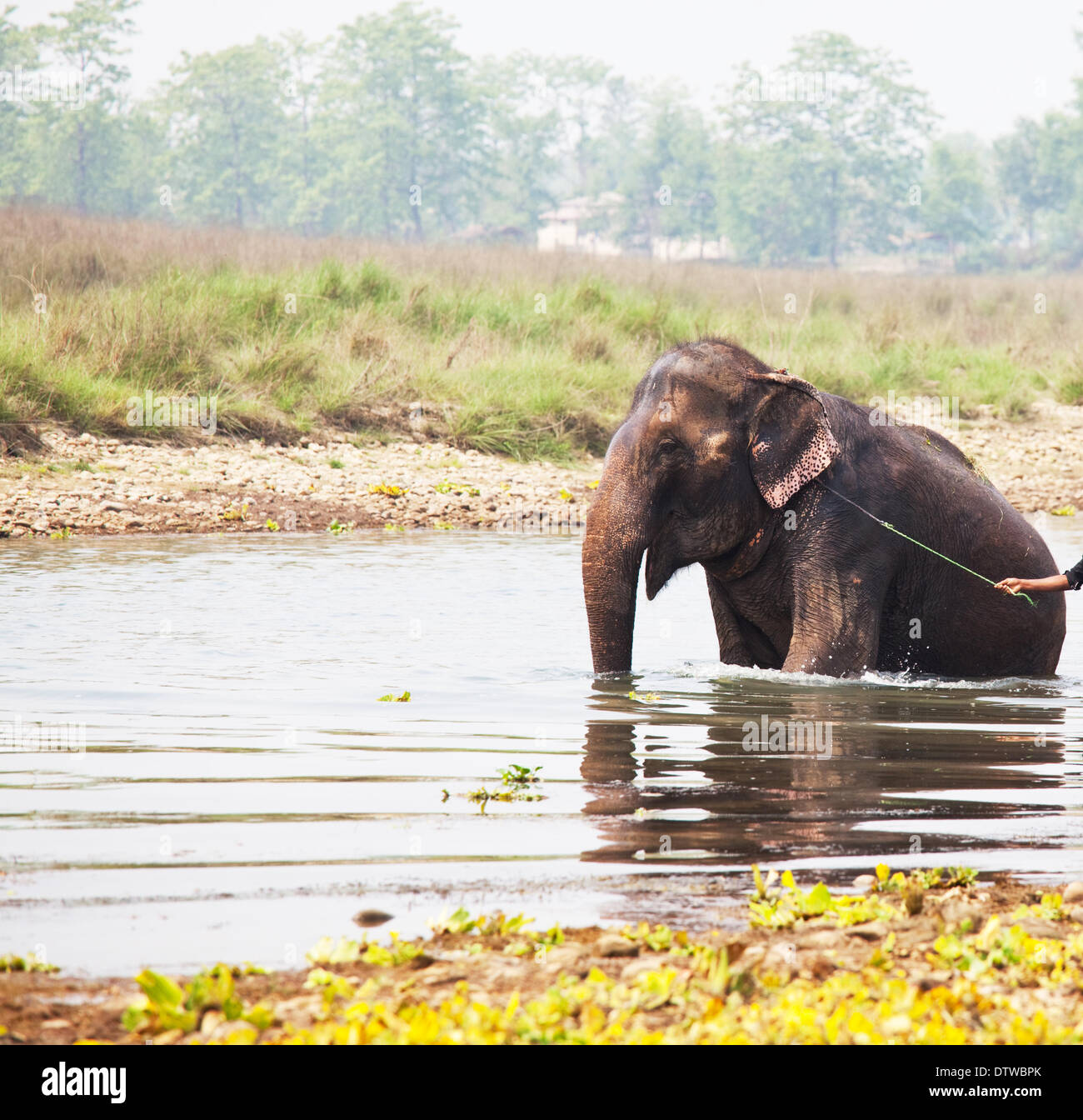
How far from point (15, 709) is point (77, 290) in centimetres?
1373

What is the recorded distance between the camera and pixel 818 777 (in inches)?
219

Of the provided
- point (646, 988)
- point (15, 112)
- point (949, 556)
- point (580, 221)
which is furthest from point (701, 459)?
point (580, 221)

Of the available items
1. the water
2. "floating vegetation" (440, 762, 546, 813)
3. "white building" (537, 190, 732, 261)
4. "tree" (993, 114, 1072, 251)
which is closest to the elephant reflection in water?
the water

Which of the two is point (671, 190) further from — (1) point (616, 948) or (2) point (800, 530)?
(1) point (616, 948)

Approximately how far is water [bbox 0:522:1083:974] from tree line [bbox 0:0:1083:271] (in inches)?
2664

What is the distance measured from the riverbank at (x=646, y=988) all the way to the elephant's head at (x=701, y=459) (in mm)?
3191

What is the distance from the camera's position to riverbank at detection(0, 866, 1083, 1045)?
10.00ft

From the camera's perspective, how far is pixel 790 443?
7230mm

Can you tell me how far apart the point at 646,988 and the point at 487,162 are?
86.6 metres

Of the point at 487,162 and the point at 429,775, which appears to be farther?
the point at 487,162

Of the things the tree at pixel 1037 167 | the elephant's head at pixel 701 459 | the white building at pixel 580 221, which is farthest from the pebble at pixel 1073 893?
the tree at pixel 1037 167

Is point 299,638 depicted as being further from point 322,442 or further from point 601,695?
point 322,442

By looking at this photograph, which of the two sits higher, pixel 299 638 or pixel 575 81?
pixel 575 81
